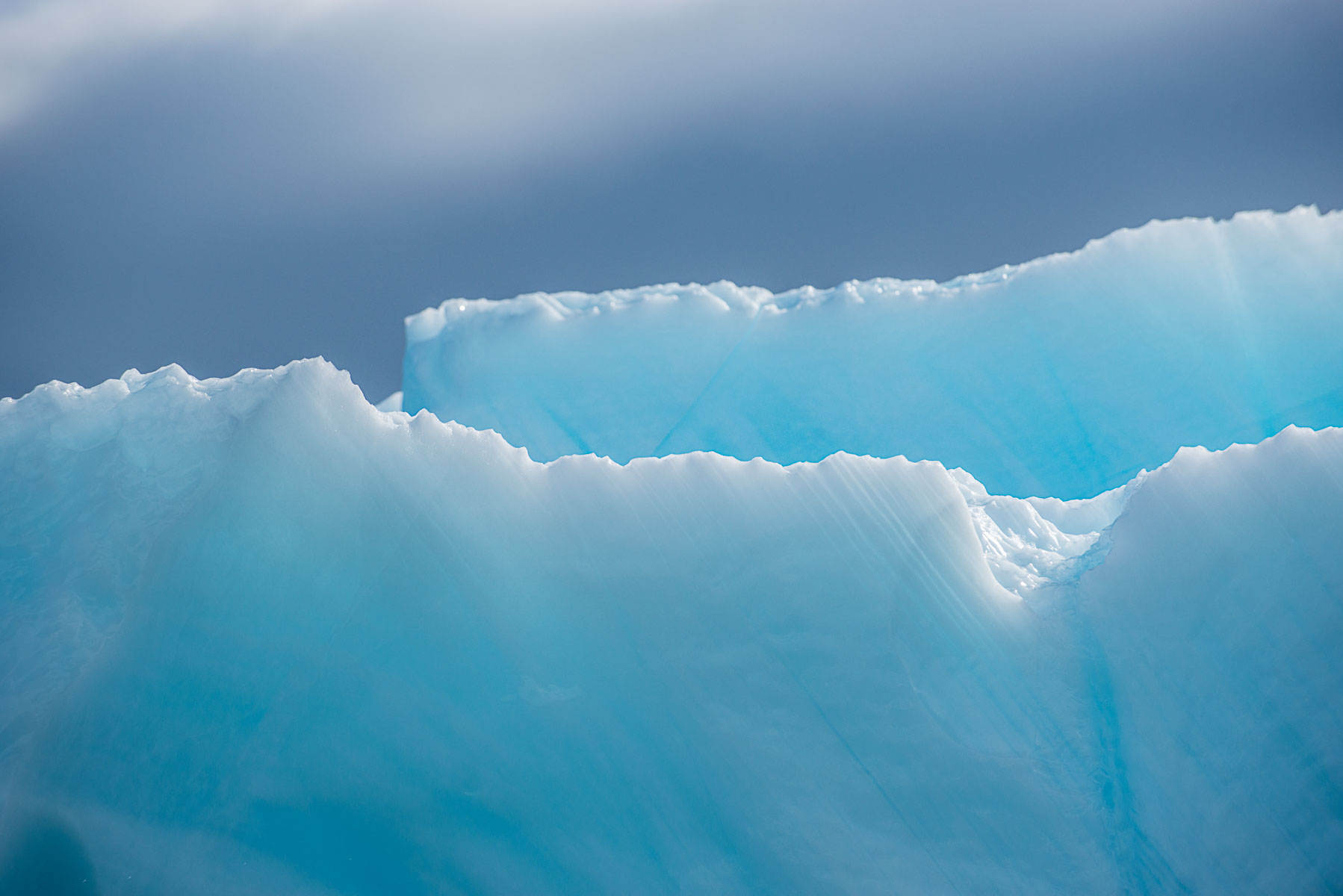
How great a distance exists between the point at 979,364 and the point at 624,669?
1.23m

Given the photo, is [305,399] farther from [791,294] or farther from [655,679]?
[791,294]

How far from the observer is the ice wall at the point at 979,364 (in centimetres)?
200

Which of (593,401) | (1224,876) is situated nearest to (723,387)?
(593,401)

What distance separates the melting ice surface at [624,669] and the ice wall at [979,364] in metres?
0.86

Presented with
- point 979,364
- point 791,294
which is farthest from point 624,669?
point 791,294

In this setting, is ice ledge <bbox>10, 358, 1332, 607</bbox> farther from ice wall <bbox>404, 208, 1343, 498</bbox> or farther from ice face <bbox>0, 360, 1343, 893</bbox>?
ice wall <bbox>404, 208, 1343, 498</bbox>

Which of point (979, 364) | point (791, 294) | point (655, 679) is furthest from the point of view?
point (791, 294)

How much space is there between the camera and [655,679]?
1177 mm

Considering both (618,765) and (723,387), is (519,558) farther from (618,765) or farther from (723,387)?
(723,387)

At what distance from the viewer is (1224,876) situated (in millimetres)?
1095

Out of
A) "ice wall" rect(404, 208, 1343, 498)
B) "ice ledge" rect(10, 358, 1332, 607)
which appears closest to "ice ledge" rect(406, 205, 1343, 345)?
"ice wall" rect(404, 208, 1343, 498)

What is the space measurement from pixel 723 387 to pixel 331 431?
1073 millimetres

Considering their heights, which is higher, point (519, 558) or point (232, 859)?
point (519, 558)

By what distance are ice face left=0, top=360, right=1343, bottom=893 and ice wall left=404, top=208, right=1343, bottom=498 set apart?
2.92 ft
